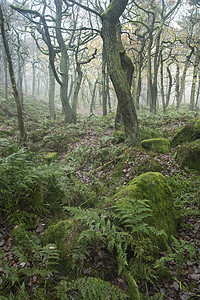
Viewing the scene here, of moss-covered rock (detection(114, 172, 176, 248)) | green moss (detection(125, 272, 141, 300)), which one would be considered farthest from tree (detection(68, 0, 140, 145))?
green moss (detection(125, 272, 141, 300))

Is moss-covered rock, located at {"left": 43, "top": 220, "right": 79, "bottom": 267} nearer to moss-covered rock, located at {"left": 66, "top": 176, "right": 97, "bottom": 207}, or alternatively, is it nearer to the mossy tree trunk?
moss-covered rock, located at {"left": 66, "top": 176, "right": 97, "bottom": 207}

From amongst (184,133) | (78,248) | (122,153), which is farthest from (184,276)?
(184,133)

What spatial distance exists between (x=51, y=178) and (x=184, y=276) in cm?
283

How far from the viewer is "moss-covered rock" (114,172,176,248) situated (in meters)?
2.96

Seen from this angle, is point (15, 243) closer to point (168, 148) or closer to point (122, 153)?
point (122, 153)

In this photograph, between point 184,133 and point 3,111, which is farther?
point 3,111

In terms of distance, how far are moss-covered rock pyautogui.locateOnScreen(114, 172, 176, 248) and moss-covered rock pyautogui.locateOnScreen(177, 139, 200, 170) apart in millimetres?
2160

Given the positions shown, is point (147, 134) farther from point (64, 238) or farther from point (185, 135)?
point (64, 238)

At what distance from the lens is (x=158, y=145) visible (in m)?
6.62

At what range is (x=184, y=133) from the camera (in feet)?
21.8

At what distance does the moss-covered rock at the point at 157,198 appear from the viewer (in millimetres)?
2962

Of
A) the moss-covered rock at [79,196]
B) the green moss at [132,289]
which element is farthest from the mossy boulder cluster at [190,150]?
the green moss at [132,289]

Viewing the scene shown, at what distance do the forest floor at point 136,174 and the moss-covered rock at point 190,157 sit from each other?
0.21 meters

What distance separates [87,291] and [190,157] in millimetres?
4736
